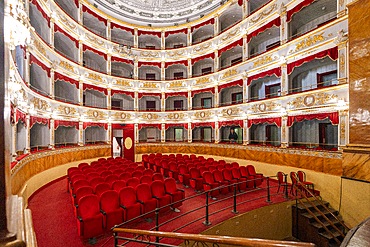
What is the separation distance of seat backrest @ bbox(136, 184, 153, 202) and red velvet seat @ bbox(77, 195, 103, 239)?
3.51 feet

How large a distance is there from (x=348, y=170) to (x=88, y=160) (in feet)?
42.6

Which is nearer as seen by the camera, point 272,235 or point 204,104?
point 272,235

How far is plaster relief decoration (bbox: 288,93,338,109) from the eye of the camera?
8083mm

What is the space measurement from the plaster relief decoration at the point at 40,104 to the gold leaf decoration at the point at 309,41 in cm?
1177

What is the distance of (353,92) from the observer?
12.9ft

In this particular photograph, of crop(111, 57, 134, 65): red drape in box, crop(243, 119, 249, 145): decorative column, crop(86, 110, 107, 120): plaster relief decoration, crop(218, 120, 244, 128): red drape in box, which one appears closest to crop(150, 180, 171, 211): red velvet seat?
crop(243, 119, 249, 145): decorative column

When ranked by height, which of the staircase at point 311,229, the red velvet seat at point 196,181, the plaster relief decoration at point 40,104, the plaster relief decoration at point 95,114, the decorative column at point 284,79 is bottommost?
the staircase at point 311,229

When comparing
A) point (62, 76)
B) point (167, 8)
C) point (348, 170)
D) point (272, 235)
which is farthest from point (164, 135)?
point (348, 170)

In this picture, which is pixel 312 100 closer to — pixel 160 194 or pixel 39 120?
pixel 160 194

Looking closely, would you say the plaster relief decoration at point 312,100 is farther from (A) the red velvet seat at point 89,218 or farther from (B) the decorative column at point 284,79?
(A) the red velvet seat at point 89,218

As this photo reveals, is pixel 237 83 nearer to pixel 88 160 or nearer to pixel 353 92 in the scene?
pixel 353 92

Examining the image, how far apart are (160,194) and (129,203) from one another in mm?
973

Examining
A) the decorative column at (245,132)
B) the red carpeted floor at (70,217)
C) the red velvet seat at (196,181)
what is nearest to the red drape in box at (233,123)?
the decorative column at (245,132)

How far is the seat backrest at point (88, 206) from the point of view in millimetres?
4238
